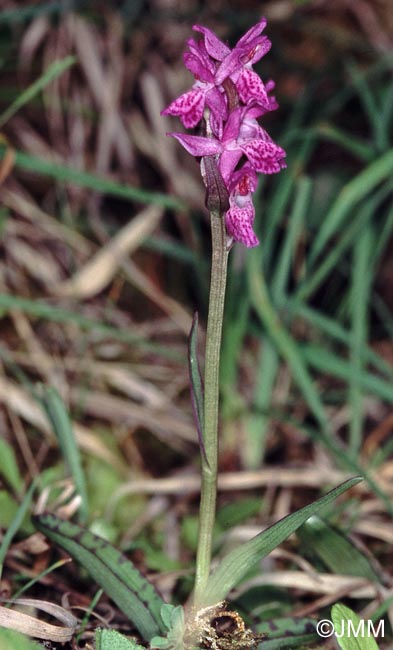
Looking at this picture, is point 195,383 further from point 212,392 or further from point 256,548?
point 256,548

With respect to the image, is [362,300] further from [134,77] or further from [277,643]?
[134,77]

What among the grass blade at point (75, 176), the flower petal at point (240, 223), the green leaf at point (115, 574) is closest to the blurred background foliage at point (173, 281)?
the grass blade at point (75, 176)

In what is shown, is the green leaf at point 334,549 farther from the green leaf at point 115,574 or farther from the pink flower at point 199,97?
the pink flower at point 199,97

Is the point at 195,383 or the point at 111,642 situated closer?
the point at 111,642

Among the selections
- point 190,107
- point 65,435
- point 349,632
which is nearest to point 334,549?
point 349,632

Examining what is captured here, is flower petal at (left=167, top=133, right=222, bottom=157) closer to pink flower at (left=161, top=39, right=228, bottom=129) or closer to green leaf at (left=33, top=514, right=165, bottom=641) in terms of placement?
pink flower at (left=161, top=39, right=228, bottom=129)

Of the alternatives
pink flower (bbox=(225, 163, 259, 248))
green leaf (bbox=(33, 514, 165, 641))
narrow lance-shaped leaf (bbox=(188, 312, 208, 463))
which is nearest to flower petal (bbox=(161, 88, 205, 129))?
pink flower (bbox=(225, 163, 259, 248))

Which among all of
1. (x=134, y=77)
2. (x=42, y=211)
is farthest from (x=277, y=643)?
(x=134, y=77)
